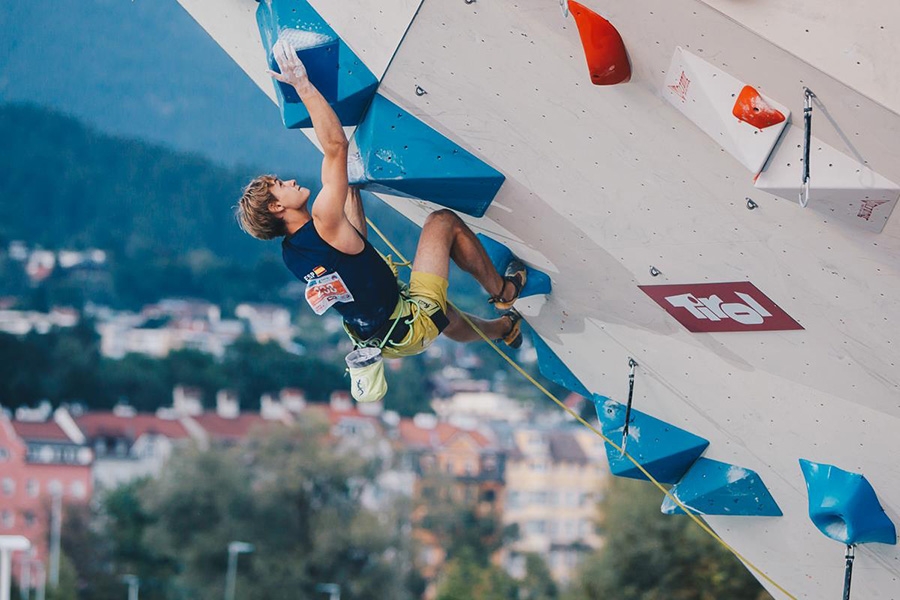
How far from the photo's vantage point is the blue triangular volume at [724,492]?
4.46m

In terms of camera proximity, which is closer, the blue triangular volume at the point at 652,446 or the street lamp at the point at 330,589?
the blue triangular volume at the point at 652,446

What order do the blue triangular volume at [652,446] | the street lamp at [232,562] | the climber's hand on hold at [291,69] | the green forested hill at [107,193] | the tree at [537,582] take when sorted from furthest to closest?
1. the green forested hill at [107,193]
2. the tree at [537,582]
3. the street lamp at [232,562]
4. the blue triangular volume at [652,446]
5. the climber's hand on hold at [291,69]

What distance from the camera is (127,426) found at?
140ft

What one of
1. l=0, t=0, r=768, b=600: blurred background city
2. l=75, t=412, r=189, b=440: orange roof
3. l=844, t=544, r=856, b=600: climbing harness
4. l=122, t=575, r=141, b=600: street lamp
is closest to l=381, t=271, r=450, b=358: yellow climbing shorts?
l=844, t=544, r=856, b=600: climbing harness

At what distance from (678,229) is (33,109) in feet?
192

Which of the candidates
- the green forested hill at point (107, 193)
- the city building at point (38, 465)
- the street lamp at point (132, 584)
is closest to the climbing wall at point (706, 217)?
the street lamp at point (132, 584)

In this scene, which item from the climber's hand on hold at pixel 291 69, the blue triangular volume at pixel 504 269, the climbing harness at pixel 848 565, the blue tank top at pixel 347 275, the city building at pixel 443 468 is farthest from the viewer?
the city building at pixel 443 468

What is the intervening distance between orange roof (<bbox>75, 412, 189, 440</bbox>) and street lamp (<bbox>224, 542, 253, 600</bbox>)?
498 inches

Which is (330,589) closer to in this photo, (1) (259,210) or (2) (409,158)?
(1) (259,210)

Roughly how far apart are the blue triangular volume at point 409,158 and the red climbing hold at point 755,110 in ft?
3.61

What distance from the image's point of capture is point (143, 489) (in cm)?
3247

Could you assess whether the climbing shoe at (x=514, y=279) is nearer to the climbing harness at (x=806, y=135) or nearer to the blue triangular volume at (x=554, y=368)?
the blue triangular volume at (x=554, y=368)

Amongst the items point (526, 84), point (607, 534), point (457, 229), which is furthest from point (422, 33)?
point (607, 534)

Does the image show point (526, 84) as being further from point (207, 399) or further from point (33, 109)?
point (33, 109)
